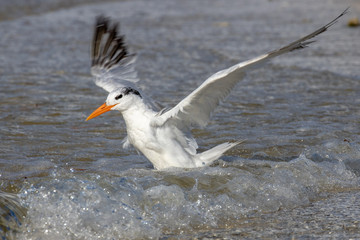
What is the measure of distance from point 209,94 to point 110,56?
1681 millimetres

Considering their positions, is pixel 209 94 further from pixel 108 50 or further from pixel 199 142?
pixel 108 50

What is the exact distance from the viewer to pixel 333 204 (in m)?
4.65

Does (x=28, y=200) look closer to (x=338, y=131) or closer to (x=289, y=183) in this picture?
(x=289, y=183)

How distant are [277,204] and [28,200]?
1.92 metres

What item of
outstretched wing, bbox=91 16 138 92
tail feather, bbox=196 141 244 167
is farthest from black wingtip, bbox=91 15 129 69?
tail feather, bbox=196 141 244 167

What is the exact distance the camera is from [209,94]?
5090 mm

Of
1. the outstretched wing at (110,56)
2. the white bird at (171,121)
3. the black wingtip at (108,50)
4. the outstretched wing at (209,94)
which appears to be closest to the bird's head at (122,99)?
the white bird at (171,121)

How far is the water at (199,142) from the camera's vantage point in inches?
163

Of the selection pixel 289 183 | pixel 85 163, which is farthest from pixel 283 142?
pixel 85 163

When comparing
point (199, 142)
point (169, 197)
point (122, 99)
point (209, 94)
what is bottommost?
point (199, 142)

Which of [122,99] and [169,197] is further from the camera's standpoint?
[122,99]

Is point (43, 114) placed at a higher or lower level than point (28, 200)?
lower

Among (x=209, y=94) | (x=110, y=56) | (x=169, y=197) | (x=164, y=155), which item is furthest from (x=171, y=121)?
(x=110, y=56)

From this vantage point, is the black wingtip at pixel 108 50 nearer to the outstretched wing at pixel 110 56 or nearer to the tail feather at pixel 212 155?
the outstretched wing at pixel 110 56
